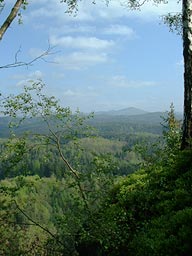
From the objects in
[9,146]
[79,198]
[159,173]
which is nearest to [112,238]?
[79,198]

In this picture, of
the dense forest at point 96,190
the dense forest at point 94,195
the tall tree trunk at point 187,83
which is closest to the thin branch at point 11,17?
the dense forest at point 96,190

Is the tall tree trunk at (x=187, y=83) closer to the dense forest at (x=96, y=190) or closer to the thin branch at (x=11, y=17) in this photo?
the dense forest at (x=96, y=190)

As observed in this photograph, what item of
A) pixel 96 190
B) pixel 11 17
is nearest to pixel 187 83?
pixel 96 190

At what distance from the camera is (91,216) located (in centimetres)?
904

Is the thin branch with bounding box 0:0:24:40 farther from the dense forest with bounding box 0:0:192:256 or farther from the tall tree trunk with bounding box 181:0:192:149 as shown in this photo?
the tall tree trunk with bounding box 181:0:192:149

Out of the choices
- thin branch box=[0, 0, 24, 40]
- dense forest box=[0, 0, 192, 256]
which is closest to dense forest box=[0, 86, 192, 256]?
dense forest box=[0, 0, 192, 256]

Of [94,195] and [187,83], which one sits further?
[187,83]

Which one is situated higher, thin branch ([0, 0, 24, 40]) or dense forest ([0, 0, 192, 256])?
thin branch ([0, 0, 24, 40])

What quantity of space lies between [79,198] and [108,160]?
193 centimetres

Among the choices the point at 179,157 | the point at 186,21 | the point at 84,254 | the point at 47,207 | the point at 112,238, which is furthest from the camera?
the point at 47,207

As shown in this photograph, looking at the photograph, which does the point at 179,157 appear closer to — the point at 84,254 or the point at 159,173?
the point at 159,173

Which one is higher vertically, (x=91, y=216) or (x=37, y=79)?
(x=37, y=79)

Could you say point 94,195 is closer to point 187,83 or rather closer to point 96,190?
point 96,190

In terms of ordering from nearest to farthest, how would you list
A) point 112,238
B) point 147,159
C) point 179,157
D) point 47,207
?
point 112,238 → point 179,157 → point 147,159 → point 47,207
